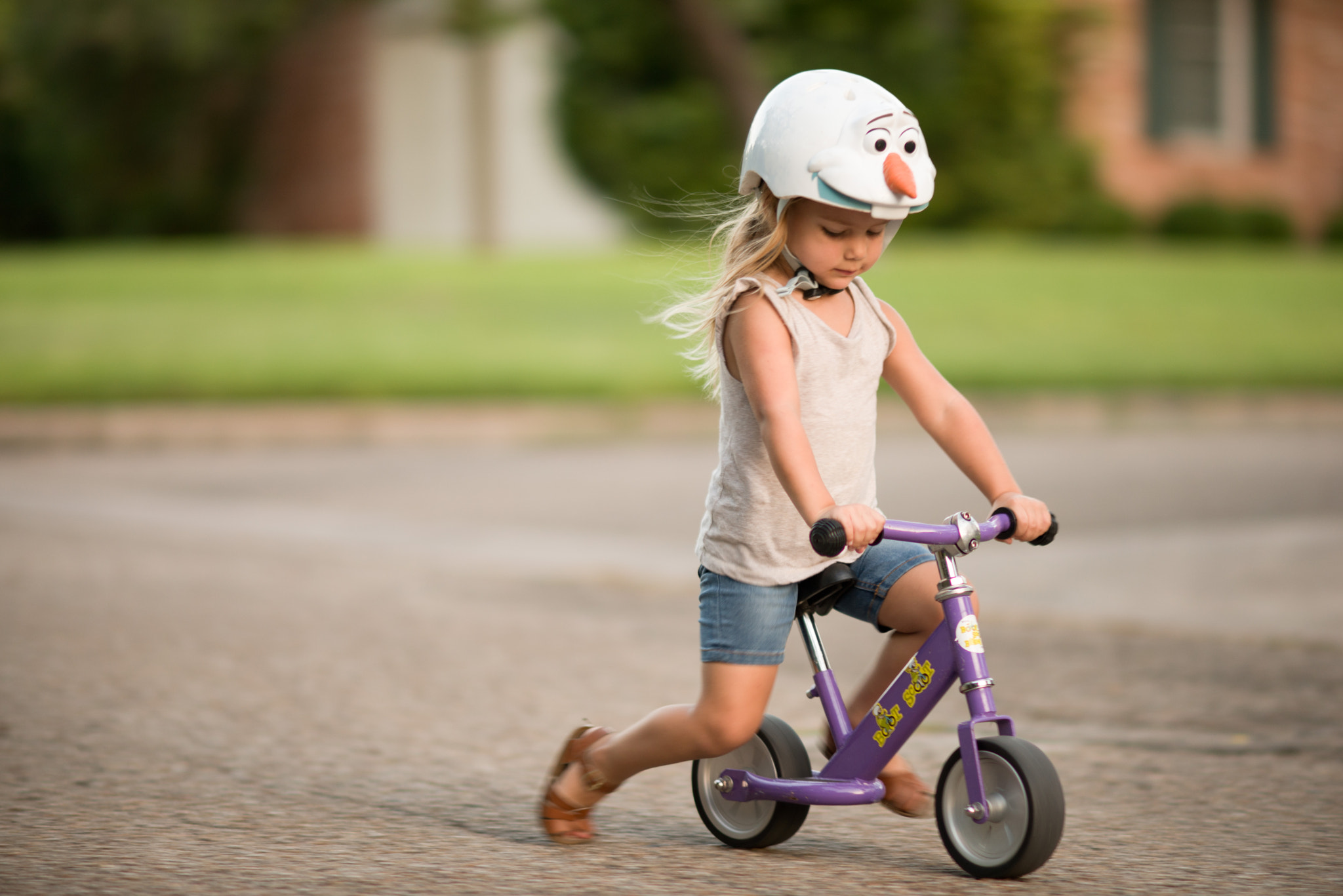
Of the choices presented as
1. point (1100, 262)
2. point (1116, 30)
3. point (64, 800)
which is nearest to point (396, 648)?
point (64, 800)

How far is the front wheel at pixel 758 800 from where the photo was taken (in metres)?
3.31

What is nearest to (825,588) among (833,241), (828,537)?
(828,537)

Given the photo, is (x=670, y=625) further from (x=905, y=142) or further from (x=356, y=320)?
(x=356, y=320)

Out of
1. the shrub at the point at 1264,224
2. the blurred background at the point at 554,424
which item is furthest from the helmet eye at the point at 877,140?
the shrub at the point at 1264,224

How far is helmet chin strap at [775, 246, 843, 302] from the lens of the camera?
313 centimetres

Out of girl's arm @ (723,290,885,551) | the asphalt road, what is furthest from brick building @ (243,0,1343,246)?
girl's arm @ (723,290,885,551)

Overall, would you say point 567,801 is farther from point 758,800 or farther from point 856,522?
point 856,522

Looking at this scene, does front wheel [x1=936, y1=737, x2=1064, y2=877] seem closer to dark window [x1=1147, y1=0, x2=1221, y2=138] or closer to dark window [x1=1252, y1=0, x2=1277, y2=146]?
dark window [x1=1147, y1=0, x2=1221, y2=138]

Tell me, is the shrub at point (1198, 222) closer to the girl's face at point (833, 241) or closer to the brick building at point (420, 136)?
the brick building at point (420, 136)

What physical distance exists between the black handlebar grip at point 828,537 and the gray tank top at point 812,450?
30cm

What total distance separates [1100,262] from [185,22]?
1074 cm

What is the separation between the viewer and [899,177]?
3.02 meters

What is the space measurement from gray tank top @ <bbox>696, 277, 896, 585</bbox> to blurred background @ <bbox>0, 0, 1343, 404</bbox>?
945 cm

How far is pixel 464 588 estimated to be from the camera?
22.1ft
